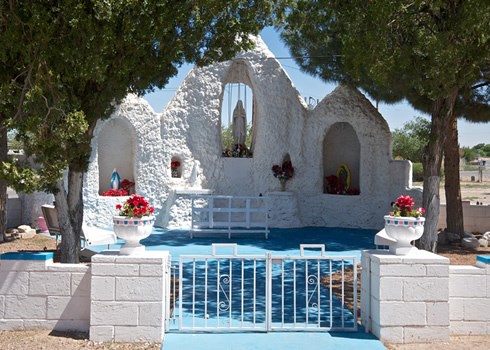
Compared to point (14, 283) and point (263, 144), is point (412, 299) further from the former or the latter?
point (263, 144)

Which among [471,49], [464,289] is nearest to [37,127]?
[464,289]

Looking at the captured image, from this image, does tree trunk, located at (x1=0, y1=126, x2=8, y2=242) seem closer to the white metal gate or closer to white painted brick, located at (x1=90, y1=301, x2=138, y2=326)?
the white metal gate

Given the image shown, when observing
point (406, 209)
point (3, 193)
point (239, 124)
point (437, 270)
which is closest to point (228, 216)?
point (239, 124)

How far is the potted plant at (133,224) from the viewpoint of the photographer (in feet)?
19.0

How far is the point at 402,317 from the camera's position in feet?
19.0

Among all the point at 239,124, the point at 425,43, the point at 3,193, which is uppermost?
the point at 425,43

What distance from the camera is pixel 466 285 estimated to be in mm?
6047

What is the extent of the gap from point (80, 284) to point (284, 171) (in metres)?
10.8

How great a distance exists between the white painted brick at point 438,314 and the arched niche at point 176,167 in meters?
11.6

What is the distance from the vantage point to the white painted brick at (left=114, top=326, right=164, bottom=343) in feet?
18.7

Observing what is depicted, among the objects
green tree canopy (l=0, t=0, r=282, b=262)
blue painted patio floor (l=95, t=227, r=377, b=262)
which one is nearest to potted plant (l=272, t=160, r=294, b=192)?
blue painted patio floor (l=95, t=227, r=377, b=262)

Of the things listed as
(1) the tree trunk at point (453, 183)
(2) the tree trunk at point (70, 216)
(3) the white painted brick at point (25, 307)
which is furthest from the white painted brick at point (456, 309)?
(1) the tree trunk at point (453, 183)

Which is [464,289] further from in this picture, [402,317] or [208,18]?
[208,18]

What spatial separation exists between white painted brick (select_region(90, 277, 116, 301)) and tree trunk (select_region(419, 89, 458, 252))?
603cm
